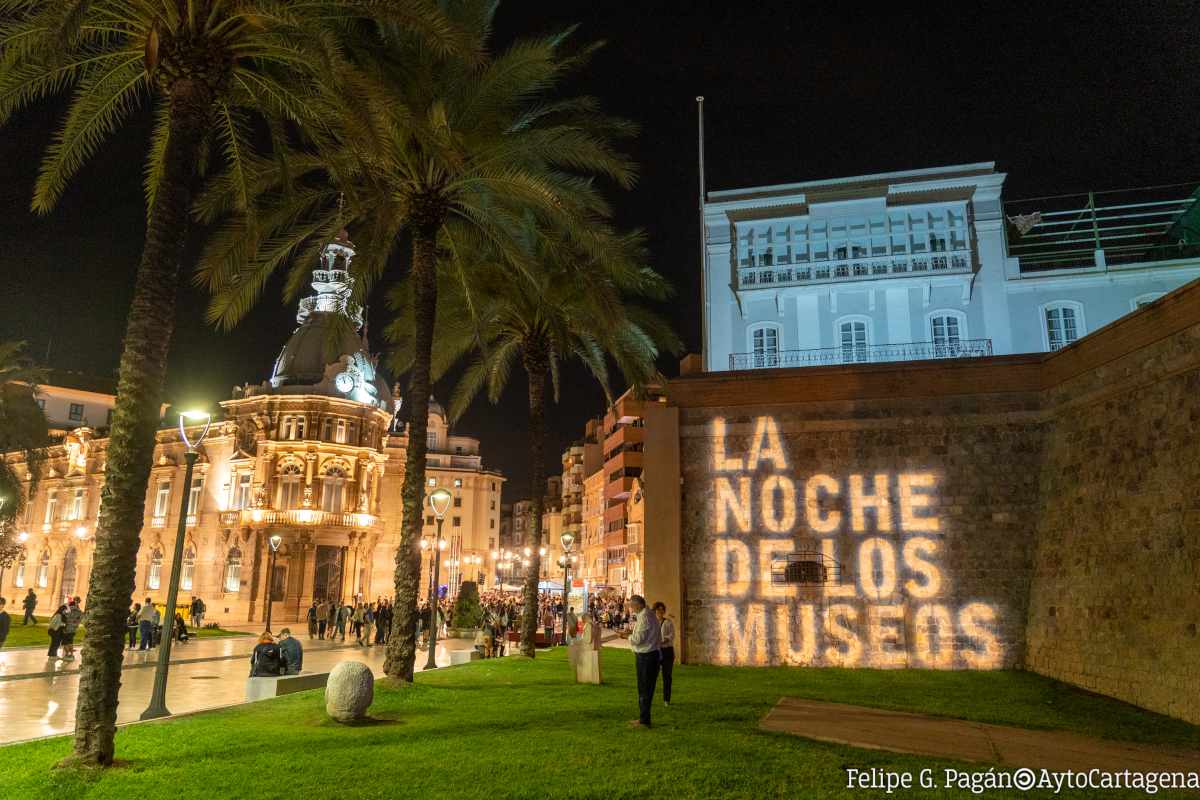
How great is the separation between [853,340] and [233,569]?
38.2 m

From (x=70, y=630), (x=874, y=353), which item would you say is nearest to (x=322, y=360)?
(x=70, y=630)

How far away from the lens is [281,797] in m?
7.10

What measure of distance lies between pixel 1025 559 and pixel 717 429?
6.90 meters

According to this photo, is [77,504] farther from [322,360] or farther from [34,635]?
[34,635]

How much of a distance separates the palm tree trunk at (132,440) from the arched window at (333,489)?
132 ft

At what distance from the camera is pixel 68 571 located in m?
57.9

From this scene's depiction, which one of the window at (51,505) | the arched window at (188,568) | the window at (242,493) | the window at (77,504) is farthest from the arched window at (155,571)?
the window at (51,505)

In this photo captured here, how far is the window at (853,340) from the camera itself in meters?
25.7

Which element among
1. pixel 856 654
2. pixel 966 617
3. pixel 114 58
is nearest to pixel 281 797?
pixel 114 58

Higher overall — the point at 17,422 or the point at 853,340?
the point at 853,340

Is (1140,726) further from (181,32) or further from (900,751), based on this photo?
(181,32)

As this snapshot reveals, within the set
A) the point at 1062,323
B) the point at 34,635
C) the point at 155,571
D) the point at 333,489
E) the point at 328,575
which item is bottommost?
the point at 34,635

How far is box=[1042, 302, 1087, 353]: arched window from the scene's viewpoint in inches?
1014

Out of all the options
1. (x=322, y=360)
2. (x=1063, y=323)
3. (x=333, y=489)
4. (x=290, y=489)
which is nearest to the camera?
(x=1063, y=323)
